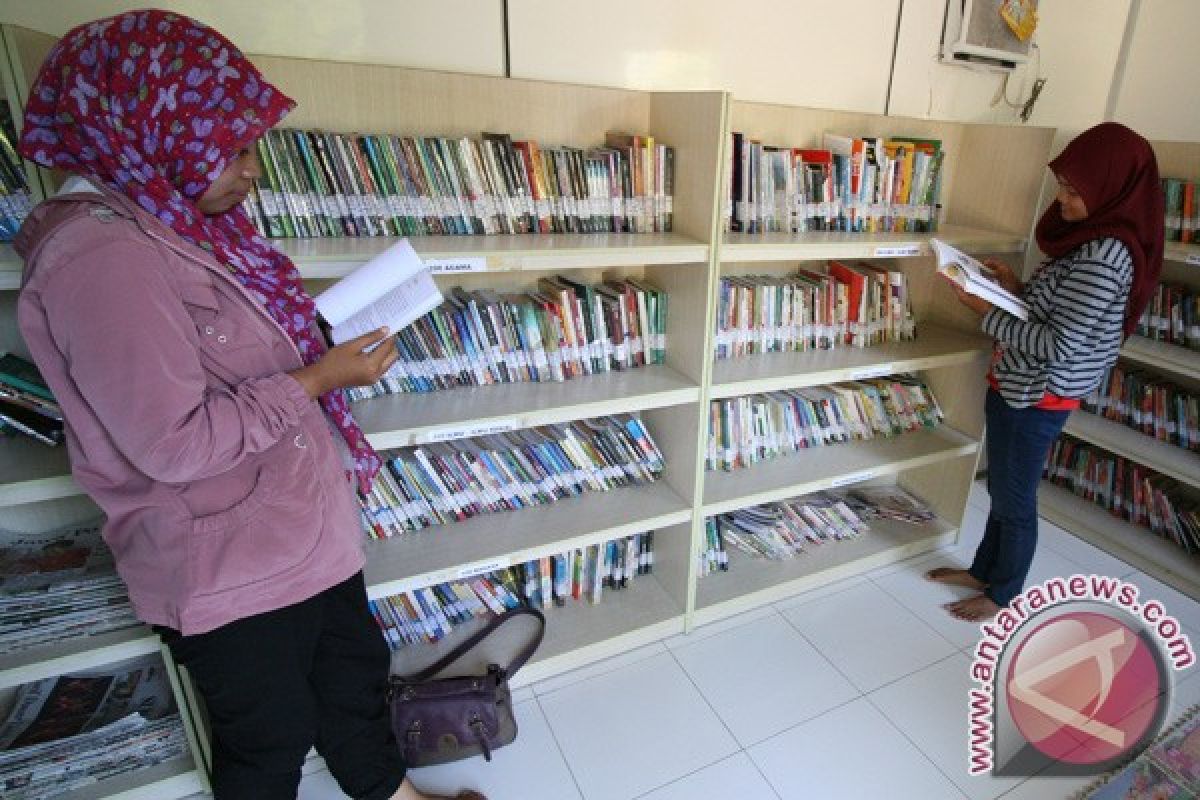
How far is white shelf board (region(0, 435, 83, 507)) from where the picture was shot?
1276mm

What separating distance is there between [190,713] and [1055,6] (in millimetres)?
4002

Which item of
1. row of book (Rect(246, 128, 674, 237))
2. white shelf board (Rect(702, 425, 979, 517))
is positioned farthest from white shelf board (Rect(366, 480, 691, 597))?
row of book (Rect(246, 128, 674, 237))

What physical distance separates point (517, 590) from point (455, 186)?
4.38 feet

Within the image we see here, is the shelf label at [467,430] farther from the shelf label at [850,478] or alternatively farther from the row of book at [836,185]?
the shelf label at [850,478]

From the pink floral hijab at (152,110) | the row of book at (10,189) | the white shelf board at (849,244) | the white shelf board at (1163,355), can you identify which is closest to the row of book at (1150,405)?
the white shelf board at (1163,355)

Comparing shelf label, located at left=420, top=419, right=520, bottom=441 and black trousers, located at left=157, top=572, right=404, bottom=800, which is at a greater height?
shelf label, located at left=420, top=419, right=520, bottom=441

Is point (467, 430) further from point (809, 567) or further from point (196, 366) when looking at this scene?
point (809, 567)

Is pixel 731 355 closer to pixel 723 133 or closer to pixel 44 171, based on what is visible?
pixel 723 133

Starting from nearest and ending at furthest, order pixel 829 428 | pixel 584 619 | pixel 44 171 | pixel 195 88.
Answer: pixel 195 88 < pixel 44 171 < pixel 584 619 < pixel 829 428

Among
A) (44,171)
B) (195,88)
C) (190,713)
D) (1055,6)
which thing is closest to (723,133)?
(195,88)

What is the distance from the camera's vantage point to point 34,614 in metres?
1.44

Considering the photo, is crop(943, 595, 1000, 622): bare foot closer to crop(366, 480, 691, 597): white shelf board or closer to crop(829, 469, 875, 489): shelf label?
crop(829, 469, 875, 489): shelf label

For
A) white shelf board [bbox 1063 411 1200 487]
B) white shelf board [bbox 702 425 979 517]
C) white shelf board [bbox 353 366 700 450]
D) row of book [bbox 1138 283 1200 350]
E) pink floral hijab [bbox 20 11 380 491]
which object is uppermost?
pink floral hijab [bbox 20 11 380 491]

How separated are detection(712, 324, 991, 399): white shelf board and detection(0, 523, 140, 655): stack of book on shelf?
1651 millimetres
